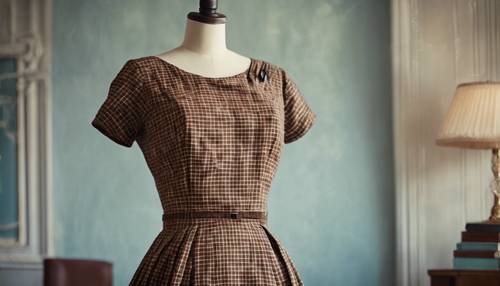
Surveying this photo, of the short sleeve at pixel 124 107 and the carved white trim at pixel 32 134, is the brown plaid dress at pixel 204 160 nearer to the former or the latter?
the short sleeve at pixel 124 107

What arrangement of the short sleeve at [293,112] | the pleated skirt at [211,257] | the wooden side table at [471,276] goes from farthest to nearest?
the wooden side table at [471,276], the short sleeve at [293,112], the pleated skirt at [211,257]

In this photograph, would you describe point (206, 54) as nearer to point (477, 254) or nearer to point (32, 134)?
point (477, 254)

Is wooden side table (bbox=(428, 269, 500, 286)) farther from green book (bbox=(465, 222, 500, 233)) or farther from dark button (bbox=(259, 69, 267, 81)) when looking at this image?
dark button (bbox=(259, 69, 267, 81))

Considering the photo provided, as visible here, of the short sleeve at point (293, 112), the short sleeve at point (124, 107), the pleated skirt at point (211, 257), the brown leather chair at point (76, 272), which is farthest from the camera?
the brown leather chair at point (76, 272)

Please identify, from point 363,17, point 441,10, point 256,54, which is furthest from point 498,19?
point 256,54

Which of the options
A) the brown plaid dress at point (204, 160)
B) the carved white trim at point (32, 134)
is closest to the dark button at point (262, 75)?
the brown plaid dress at point (204, 160)

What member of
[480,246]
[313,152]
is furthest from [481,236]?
[313,152]

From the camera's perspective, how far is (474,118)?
3.24 metres

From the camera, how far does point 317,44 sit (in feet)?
12.5

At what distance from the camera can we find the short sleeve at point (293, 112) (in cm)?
205

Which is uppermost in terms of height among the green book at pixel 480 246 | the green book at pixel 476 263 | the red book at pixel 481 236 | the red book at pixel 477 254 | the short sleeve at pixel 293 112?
the short sleeve at pixel 293 112

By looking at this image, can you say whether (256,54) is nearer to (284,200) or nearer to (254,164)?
(284,200)

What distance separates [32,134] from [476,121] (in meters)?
2.06

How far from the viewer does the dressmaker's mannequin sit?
76.5 inches
